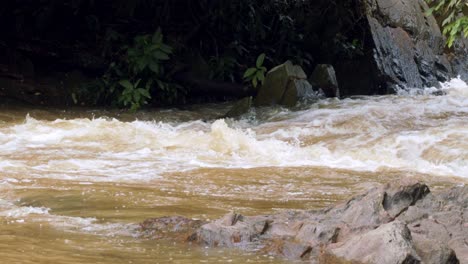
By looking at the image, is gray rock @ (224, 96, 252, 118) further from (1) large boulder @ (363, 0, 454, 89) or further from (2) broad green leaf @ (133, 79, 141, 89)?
(1) large boulder @ (363, 0, 454, 89)

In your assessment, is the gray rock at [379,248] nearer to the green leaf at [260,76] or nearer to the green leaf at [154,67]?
the green leaf at [154,67]

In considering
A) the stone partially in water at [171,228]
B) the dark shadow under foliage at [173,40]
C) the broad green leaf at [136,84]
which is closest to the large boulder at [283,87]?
the dark shadow under foliage at [173,40]

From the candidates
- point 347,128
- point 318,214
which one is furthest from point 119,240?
point 347,128

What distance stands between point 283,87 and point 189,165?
16.5ft

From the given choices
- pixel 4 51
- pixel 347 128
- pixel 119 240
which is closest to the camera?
pixel 119 240

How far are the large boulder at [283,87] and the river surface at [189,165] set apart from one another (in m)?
0.43

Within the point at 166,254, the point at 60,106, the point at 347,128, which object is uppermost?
the point at 60,106

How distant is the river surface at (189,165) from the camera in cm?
395

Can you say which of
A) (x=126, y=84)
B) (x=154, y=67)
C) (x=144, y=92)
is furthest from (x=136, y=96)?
(x=154, y=67)

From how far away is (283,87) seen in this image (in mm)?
11805

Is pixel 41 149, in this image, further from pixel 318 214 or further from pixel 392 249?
pixel 392 249

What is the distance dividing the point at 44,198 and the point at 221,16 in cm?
897

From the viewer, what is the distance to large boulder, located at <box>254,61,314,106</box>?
11656 mm

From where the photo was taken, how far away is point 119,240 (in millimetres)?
3910
